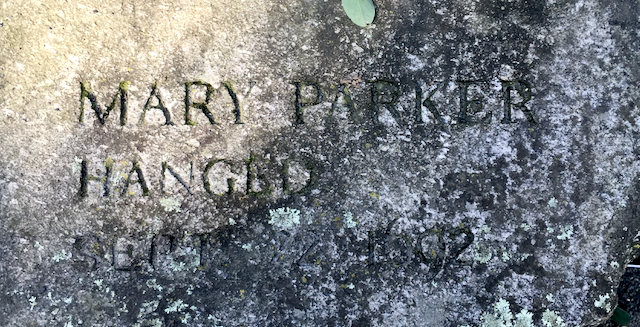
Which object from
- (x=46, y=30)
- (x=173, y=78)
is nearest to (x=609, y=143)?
(x=173, y=78)

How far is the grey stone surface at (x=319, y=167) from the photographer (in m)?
1.79

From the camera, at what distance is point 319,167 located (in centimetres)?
182

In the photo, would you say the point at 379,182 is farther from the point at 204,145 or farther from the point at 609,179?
the point at 609,179

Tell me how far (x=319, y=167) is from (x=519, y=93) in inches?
30.7

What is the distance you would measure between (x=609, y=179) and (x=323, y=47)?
1.14 metres

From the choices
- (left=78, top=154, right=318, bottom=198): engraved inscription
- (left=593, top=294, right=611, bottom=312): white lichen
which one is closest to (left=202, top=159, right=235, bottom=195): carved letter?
(left=78, top=154, right=318, bottom=198): engraved inscription

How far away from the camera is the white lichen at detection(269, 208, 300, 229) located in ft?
5.98

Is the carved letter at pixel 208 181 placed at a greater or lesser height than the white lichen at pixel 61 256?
greater

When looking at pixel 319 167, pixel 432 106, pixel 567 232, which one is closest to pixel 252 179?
pixel 319 167

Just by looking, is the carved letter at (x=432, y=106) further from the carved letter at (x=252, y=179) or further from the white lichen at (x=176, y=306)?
the white lichen at (x=176, y=306)

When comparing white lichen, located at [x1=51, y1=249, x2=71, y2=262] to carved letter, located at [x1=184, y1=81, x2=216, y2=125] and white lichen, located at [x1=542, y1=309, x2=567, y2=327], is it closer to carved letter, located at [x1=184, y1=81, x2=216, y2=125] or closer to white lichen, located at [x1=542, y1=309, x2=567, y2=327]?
carved letter, located at [x1=184, y1=81, x2=216, y2=125]

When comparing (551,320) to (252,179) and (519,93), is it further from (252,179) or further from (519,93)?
(252,179)

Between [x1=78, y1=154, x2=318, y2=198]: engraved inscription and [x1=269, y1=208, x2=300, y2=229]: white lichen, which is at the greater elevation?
[x1=78, y1=154, x2=318, y2=198]: engraved inscription

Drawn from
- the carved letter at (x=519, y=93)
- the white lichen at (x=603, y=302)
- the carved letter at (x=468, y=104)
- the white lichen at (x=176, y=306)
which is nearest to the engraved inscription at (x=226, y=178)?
the white lichen at (x=176, y=306)
